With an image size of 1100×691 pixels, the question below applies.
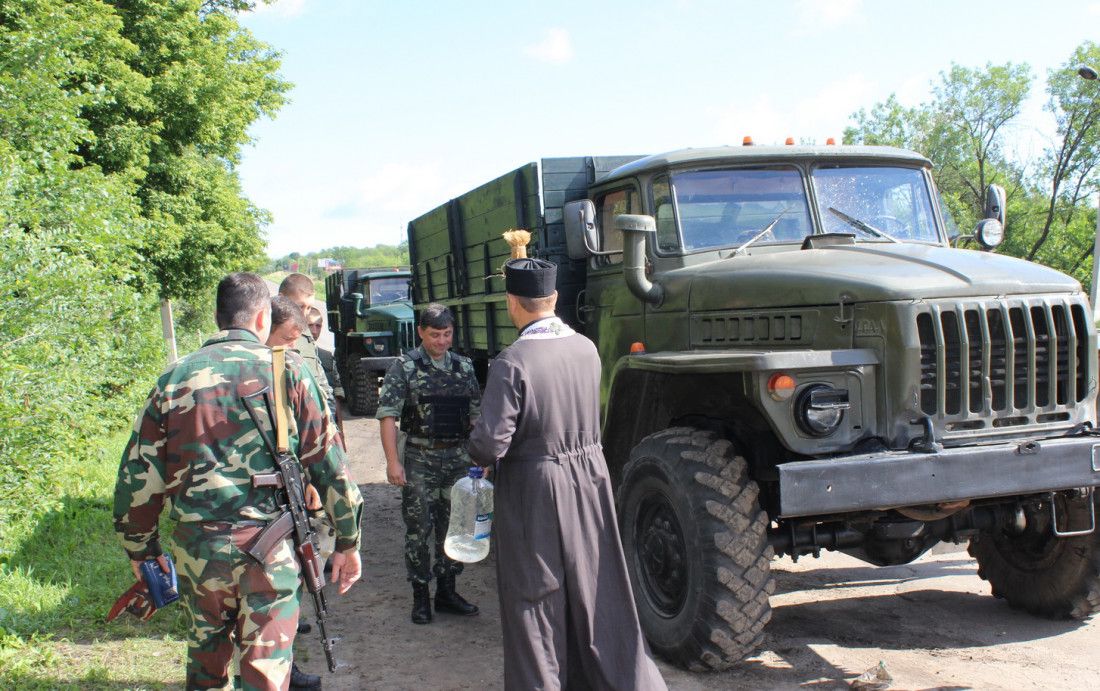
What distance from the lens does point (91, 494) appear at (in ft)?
26.9

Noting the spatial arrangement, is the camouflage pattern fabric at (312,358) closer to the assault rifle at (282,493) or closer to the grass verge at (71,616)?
the grass verge at (71,616)

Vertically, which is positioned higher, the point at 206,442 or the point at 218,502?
the point at 206,442

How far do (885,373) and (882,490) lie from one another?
0.55m

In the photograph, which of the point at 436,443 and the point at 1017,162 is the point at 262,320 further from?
the point at 1017,162

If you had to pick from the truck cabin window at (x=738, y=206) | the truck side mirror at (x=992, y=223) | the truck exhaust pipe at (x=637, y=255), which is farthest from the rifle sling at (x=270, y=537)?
the truck side mirror at (x=992, y=223)

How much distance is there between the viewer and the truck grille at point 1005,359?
13.9ft

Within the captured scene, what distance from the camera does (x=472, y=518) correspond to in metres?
4.23

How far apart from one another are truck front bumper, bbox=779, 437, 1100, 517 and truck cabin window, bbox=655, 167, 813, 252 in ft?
5.57

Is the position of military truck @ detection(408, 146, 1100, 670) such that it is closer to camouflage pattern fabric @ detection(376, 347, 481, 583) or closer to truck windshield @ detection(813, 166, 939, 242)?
truck windshield @ detection(813, 166, 939, 242)

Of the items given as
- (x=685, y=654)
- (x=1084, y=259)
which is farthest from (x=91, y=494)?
(x=1084, y=259)

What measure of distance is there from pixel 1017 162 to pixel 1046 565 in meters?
28.6

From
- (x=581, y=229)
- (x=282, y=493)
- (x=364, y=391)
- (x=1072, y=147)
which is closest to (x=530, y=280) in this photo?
(x=282, y=493)

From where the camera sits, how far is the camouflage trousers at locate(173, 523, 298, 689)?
10.1ft

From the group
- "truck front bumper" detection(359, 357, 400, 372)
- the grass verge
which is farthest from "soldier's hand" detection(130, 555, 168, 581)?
"truck front bumper" detection(359, 357, 400, 372)
